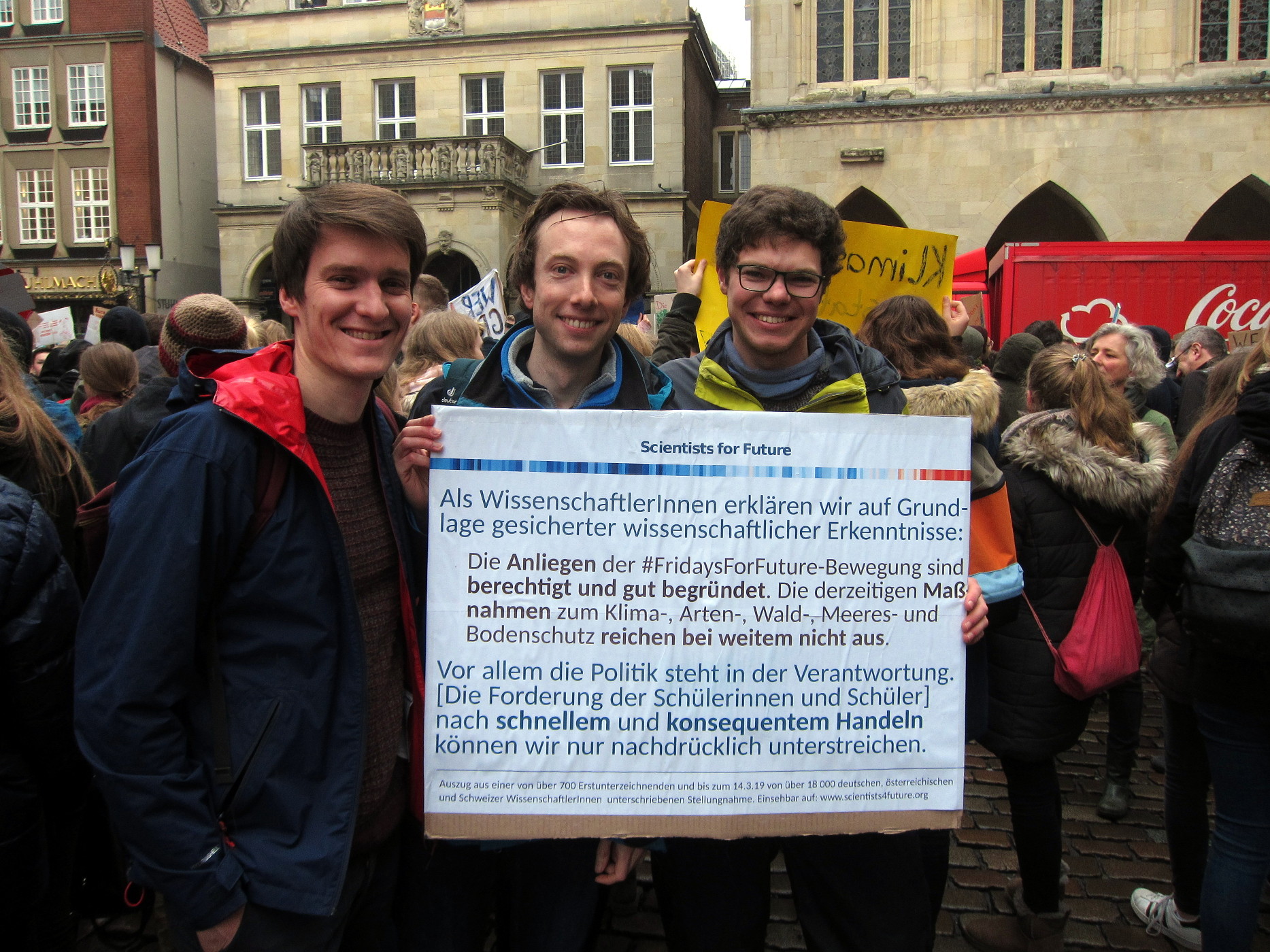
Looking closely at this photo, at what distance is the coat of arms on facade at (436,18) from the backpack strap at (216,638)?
2361 centimetres

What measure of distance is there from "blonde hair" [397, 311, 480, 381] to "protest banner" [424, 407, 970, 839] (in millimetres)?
2183

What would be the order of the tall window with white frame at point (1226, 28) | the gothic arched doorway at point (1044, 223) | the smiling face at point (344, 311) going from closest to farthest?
1. the smiling face at point (344, 311)
2. the tall window with white frame at point (1226, 28)
3. the gothic arched doorway at point (1044, 223)

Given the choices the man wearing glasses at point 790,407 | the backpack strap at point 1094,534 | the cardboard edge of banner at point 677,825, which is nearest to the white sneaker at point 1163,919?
the backpack strap at point 1094,534

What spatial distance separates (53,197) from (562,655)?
101 feet

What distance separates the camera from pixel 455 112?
22406 mm

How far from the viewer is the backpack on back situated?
89.4 inches

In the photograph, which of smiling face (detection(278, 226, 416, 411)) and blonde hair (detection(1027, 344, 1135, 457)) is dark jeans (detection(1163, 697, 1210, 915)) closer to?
blonde hair (detection(1027, 344, 1135, 457))

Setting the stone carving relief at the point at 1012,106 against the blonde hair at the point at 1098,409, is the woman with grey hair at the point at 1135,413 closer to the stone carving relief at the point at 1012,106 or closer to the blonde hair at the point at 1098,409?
the blonde hair at the point at 1098,409

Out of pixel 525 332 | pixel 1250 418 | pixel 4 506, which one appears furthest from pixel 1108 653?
pixel 4 506

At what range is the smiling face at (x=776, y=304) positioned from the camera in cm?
219

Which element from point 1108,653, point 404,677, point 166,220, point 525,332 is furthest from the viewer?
point 166,220

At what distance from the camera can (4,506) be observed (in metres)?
1.80

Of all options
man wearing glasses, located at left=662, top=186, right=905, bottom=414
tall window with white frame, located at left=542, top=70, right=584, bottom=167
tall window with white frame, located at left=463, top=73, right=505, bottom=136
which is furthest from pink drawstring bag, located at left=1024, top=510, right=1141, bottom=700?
tall window with white frame, located at left=463, top=73, right=505, bottom=136

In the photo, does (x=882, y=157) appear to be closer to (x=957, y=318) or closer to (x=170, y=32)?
(x=957, y=318)
